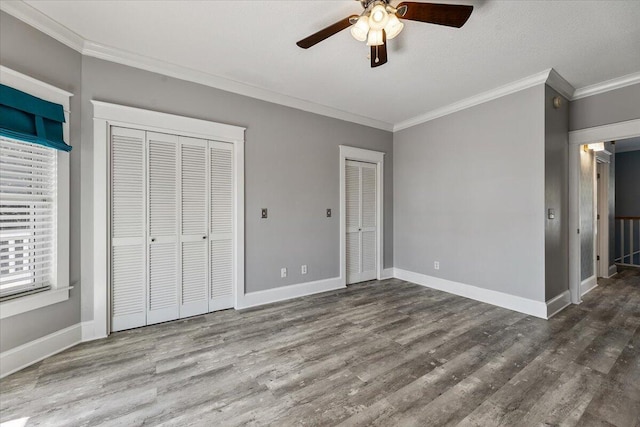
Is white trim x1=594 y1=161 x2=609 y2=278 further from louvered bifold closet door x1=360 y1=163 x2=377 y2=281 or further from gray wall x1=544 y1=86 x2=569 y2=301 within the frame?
louvered bifold closet door x1=360 y1=163 x2=377 y2=281

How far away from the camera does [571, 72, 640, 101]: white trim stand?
3.03 metres

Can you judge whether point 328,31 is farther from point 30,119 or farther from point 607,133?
point 607,133

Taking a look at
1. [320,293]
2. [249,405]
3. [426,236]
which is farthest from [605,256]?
[249,405]

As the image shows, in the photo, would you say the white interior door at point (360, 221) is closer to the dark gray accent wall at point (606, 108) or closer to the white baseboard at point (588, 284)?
the dark gray accent wall at point (606, 108)

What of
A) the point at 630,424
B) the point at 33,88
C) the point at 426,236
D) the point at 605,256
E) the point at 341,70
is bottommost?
the point at 630,424

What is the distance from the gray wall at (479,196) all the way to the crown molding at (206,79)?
4.50 feet

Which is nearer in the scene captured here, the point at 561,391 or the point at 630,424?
the point at 630,424

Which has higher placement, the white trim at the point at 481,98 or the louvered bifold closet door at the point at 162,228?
the white trim at the point at 481,98

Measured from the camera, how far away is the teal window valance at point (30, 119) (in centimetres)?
197

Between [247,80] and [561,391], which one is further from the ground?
[247,80]

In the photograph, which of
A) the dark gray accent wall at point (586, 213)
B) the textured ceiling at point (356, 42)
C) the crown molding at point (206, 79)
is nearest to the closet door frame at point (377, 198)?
the crown molding at point (206, 79)

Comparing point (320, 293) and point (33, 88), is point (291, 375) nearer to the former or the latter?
point (320, 293)

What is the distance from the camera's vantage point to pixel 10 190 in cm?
208

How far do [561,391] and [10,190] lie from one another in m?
4.28
